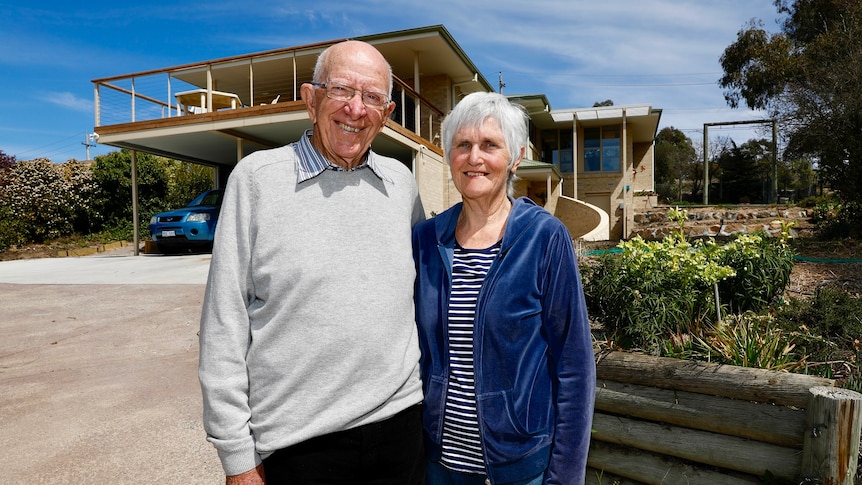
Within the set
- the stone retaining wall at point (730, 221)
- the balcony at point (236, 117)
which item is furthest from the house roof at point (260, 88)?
the stone retaining wall at point (730, 221)

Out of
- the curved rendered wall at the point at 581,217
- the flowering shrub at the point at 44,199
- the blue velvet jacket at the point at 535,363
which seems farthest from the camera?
the curved rendered wall at the point at 581,217

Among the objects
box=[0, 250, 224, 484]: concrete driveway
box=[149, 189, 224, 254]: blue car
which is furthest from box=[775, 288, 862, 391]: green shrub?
box=[149, 189, 224, 254]: blue car

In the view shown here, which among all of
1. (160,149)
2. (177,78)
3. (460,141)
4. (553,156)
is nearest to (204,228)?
(160,149)

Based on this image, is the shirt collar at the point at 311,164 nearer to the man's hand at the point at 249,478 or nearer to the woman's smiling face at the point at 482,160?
the woman's smiling face at the point at 482,160

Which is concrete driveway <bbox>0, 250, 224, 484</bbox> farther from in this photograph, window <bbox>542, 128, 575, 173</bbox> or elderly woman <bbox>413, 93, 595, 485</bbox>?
window <bbox>542, 128, 575, 173</bbox>

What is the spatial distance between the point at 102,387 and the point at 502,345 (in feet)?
13.6

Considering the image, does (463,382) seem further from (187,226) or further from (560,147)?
(560,147)

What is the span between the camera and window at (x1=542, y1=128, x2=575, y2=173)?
78.4 feet

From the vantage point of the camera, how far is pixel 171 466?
125 inches

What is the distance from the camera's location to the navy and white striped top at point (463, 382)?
1.67 meters

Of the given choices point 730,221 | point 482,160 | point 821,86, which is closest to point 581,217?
point 730,221

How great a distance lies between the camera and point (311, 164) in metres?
1.68

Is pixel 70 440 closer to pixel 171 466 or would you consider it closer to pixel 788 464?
pixel 171 466

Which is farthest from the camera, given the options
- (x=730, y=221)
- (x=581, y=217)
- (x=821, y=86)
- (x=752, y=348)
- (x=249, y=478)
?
(x=581, y=217)
